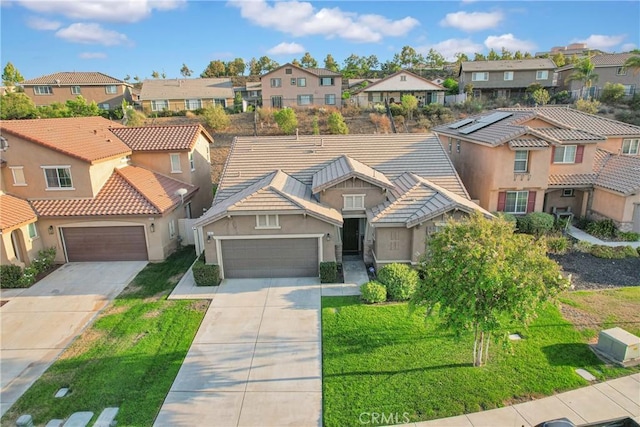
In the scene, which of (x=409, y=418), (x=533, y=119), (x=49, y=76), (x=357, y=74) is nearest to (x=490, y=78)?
(x=533, y=119)

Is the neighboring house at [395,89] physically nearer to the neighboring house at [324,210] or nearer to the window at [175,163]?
the neighboring house at [324,210]

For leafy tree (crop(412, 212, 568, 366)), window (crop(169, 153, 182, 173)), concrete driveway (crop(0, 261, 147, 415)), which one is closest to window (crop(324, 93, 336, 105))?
window (crop(169, 153, 182, 173))

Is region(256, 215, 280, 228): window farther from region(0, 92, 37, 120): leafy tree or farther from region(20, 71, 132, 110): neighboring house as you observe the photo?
region(20, 71, 132, 110): neighboring house

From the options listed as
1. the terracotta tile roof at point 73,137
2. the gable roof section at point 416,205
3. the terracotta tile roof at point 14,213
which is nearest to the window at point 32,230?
the terracotta tile roof at point 14,213

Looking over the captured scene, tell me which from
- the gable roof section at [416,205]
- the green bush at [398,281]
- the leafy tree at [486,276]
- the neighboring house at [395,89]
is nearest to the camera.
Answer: the leafy tree at [486,276]

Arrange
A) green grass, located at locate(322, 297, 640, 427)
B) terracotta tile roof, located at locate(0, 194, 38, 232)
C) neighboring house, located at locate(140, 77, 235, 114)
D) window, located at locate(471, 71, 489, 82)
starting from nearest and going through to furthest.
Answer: green grass, located at locate(322, 297, 640, 427) → terracotta tile roof, located at locate(0, 194, 38, 232) → neighboring house, located at locate(140, 77, 235, 114) → window, located at locate(471, 71, 489, 82)

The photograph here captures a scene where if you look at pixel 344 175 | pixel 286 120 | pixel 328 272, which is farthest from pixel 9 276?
pixel 286 120
